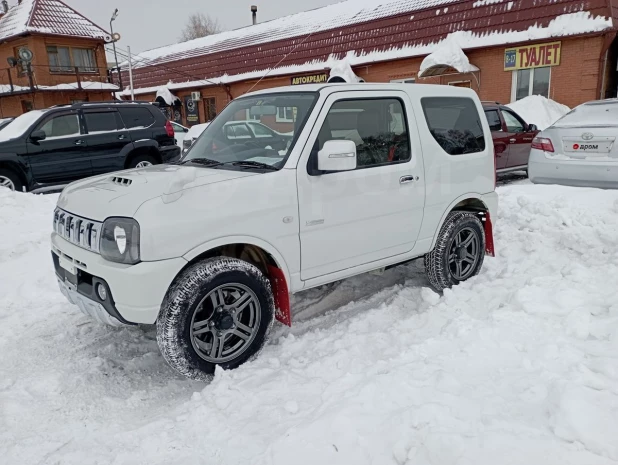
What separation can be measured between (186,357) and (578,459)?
2255mm

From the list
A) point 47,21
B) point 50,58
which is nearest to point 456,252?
point 50,58

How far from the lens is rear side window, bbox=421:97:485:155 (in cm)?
439

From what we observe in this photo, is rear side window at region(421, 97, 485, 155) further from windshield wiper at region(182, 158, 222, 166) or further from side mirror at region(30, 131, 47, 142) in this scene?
side mirror at region(30, 131, 47, 142)

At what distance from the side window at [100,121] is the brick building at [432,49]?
35.4ft

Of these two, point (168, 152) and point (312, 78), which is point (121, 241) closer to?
point (168, 152)

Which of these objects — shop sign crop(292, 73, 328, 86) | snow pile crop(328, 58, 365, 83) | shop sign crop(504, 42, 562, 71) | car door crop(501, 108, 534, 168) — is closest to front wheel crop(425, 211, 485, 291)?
car door crop(501, 108, 534, 168)

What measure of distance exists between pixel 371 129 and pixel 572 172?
403cm

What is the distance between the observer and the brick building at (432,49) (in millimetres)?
14047

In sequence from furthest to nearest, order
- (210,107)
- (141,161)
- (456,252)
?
(210,107)
(141,161)
(456,252)

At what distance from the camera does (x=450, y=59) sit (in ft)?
51.0

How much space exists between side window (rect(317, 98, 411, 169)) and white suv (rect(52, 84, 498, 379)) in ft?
→ 0.04

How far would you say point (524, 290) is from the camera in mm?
4008

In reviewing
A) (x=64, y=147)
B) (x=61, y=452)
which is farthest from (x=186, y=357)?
(x=64, y=147)

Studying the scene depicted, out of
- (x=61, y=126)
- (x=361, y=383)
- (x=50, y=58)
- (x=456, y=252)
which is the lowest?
(x=361, y=383)
